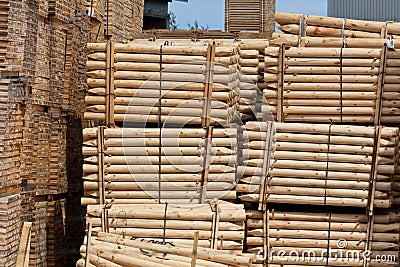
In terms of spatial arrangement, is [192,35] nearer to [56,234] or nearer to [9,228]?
[56,234]

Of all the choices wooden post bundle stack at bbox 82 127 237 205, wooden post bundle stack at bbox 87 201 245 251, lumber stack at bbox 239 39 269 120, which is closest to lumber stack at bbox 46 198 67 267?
wooden post bundle stack at bbox 82 127 237 205

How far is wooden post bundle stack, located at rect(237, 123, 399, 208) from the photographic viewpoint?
11.6m

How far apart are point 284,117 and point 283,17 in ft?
6.60

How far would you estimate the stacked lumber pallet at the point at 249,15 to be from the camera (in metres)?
25.3

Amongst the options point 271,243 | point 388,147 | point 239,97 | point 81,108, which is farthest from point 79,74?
point 388,147

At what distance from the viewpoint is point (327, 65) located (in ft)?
39.5

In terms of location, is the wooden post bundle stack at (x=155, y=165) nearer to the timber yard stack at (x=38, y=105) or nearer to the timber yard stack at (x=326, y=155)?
the timber yard stack at (x=326, y=155)

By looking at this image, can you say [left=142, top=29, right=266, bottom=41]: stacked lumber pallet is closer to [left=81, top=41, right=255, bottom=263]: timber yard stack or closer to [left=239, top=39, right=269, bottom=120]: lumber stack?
[left=239, top=39, right=269, bottom=120]: lumber stack

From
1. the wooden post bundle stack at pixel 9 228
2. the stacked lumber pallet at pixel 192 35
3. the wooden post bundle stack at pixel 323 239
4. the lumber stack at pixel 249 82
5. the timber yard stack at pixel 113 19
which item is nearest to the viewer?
the wooden post bundle stack at pixel 9 228

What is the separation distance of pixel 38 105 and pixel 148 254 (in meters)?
3.76

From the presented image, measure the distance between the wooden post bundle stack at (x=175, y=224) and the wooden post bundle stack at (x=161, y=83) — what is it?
1565 millimetres

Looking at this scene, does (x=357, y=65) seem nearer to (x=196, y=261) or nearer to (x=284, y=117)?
(x=284, y=117)

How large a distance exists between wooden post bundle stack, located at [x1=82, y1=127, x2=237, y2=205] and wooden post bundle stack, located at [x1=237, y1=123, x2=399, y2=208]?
981 millimetres

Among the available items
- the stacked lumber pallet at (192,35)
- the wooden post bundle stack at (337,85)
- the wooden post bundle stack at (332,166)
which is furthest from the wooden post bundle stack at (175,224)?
the stacked lumber pallet at (192,35)
